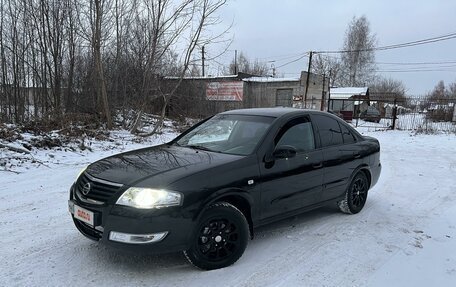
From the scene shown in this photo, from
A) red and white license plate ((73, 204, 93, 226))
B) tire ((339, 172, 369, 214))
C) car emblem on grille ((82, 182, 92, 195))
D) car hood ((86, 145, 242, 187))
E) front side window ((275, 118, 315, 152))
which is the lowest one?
tire ((339, 172, 369, 214))

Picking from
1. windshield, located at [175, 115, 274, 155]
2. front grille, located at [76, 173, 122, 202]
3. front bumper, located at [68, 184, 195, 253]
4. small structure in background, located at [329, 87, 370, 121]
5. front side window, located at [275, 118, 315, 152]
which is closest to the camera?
front bumper, located at [68, 184, 195, 253]

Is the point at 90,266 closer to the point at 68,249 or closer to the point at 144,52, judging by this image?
the point at 68,249

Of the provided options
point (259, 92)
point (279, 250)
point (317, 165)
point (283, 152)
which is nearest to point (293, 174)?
point (283, 152)

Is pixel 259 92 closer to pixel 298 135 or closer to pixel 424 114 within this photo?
pixel 424 114

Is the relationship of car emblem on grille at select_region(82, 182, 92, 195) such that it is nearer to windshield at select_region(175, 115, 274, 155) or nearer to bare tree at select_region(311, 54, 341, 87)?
windshield at select_region(175, 115, 274, 155)

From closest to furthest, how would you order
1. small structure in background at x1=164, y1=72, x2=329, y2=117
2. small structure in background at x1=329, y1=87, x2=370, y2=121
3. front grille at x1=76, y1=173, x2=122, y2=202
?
front grille at x1=76, y1=173, x2=122, y2=202 → small structure in background at x1=164, y1=72, x2=329, y2=117 → small structure in background at x1=329, y1=87, x2=370, y2=121

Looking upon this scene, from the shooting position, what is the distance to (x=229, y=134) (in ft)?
15.9

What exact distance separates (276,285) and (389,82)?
85175mm

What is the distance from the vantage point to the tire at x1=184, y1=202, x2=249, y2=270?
3.58m

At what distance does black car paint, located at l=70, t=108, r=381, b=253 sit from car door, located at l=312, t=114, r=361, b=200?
0.04ft

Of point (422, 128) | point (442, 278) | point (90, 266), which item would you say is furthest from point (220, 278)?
point (422, 128)

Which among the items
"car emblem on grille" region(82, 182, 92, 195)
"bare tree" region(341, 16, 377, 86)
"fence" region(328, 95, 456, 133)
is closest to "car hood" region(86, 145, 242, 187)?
"car emblem on grille" region(82, 182, 92, 195)

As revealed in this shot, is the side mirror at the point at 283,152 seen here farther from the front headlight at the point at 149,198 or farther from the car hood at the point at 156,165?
the front headlight at the point at 149,198

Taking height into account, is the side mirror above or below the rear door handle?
above
